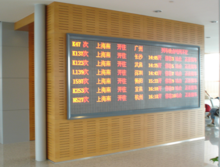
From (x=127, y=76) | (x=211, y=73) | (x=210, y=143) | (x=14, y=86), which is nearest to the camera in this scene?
(x=127, y=76)

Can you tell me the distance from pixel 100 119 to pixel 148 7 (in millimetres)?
2528

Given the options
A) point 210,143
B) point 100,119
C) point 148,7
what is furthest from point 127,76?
point 210,143

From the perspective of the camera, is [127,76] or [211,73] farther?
[211,73]

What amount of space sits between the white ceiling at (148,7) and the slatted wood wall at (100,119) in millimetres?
229

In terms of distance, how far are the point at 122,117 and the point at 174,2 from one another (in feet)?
8.54

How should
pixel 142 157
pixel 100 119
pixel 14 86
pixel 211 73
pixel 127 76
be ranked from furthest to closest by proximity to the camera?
pixel 211 73 < pixel 14 86 < pixel 127 76 < pixel 100 119 < pixel 142 157

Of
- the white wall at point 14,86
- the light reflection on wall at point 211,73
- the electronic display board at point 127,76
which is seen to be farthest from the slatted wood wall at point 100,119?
the light reflection on wall at point 211,73

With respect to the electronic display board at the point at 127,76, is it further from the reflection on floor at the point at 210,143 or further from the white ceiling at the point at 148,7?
the reflection on floor at the point at 210,143

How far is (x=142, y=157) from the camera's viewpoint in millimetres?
5352

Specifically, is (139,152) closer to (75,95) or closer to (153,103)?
(153,103)

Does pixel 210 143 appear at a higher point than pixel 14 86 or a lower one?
lower

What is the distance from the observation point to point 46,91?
5.25 metres

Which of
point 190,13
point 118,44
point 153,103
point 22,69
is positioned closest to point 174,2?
point 190,13

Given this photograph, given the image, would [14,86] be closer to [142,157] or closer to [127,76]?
[127,76]
